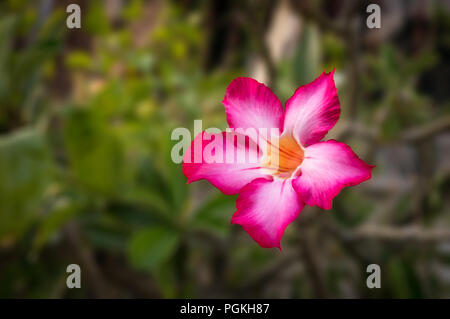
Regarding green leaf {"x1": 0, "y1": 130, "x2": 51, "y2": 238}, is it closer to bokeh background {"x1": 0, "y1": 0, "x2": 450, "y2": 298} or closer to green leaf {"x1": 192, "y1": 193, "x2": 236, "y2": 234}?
bokeh background {"x1": 0, "y1": 0, "x2": 450, "y2": 298}

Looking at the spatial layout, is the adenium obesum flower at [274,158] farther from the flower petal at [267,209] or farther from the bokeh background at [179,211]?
the bokeh background at [179,211]

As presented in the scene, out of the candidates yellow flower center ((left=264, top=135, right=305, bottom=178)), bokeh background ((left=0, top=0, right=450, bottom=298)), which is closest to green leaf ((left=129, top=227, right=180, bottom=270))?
Answer: bokeh background ((left=0, top=0, right=450, bottom=298))

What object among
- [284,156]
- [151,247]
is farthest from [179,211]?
[284,156]

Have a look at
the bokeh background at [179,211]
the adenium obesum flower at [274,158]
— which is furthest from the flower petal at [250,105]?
the bokeh background at [179,211]

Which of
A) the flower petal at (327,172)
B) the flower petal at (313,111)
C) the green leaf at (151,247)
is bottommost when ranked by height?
the green leaf at (151,247)
